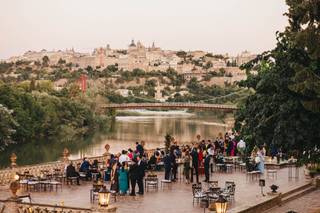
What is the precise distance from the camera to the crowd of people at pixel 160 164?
18.4 m

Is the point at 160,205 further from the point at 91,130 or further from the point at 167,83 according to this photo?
the point at 167,83

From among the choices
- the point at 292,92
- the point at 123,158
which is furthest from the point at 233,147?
the point at 292,92

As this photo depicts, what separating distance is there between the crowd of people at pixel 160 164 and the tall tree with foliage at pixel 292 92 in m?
2.17

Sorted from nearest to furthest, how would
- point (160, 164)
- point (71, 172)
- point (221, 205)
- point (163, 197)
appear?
point (221, 205) < point (163, 197) < point (71, 172) < point (160, 164)

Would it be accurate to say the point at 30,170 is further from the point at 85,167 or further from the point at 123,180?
the point at 123,180

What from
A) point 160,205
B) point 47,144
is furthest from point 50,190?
point 47,144

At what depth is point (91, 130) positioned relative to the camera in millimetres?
65625

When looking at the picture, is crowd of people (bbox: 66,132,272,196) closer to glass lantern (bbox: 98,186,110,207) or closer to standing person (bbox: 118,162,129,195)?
standing person (bbox: 118,162,129,195)

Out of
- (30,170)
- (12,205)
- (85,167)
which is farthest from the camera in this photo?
(30,170)

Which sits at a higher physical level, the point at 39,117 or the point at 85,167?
the point at 39,117

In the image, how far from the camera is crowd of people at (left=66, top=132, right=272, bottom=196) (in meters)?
18.4

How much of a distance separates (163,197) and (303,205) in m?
3.98

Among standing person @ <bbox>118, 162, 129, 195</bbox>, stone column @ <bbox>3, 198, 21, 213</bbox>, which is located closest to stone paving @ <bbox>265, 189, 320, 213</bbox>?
standing person @ <bbox>118, 162, 129, 195</bbox>

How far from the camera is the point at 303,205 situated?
17.5 meters
